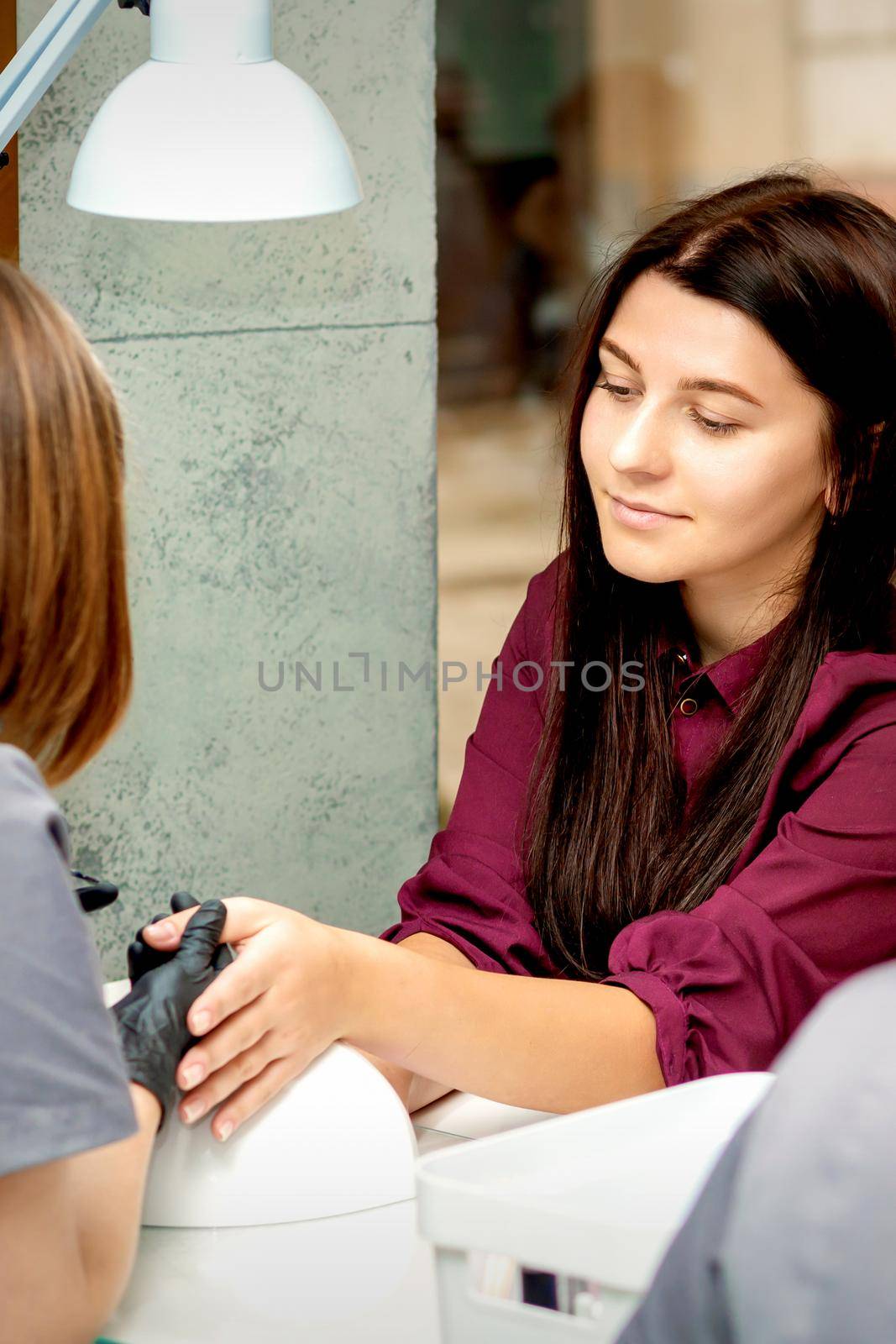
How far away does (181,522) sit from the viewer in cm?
172

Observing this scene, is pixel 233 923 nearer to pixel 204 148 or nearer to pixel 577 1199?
pixel 577 1199

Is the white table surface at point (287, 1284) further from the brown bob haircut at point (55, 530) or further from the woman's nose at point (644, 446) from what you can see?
the woman's nose at point (644, 446)

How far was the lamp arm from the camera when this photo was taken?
1.19m

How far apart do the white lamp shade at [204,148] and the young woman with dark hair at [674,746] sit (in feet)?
1.08

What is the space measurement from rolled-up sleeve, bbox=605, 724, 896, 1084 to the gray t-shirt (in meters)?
0.56

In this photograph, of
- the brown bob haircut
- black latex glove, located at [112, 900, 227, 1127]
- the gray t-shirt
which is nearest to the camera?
the gray t-shirt

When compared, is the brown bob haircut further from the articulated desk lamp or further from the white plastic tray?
the white plastic tray

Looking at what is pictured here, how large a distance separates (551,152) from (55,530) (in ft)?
18.9

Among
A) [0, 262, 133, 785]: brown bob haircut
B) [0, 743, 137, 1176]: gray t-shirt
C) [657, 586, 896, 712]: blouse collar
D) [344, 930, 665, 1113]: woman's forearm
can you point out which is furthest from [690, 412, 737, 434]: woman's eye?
[0, 743, 137, 1176]: gray t-shirt

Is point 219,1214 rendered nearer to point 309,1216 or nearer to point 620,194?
point 309,1216

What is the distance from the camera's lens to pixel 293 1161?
1.06 metres

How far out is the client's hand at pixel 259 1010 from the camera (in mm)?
1054

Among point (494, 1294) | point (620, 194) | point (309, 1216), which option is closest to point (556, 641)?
point (309, 1216)

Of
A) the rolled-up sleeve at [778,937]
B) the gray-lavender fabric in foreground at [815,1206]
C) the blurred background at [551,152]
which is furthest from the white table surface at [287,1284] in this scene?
the blurred background at [551,152]
